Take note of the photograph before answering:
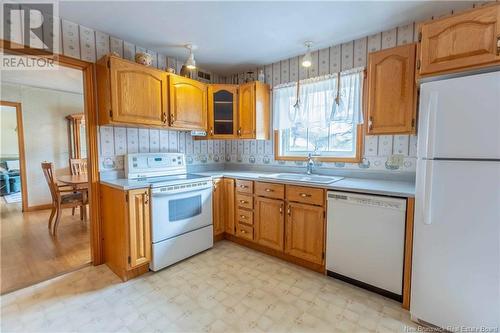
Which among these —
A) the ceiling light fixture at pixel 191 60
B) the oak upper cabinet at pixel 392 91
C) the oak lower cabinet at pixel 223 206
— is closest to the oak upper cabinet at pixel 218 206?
the oak lower cabinet at pixel 223 206

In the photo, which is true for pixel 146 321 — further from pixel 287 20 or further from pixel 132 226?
pixel 287 20

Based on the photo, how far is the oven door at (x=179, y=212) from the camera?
2.24 m

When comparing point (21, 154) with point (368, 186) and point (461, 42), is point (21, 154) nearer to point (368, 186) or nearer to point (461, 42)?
point (368, 186)

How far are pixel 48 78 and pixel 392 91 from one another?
5.02m

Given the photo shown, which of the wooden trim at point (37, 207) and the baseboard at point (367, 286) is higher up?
the wooden trim at point (37, 207)

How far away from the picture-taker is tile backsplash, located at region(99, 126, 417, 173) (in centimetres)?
226

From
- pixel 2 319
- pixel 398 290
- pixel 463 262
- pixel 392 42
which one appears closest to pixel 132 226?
pixel 2 319

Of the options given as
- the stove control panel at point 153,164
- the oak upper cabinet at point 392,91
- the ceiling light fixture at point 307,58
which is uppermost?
the ceiling light fixture at point 307,58

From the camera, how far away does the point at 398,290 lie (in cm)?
178

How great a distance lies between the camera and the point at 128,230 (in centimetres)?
206

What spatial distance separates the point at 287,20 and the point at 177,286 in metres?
2.55

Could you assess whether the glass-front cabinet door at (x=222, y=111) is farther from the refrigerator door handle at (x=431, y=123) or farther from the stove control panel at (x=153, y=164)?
the refrigerator door handle at (x=431, y=123)

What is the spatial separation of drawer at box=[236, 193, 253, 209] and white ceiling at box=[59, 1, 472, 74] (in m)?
1.71

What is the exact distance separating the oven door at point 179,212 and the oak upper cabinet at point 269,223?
0.59 metres
